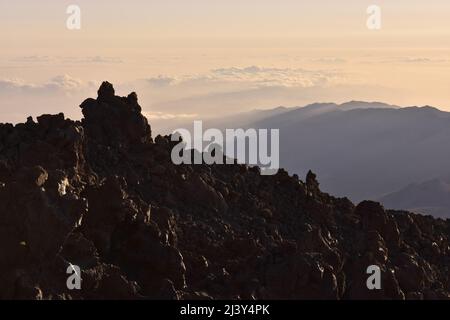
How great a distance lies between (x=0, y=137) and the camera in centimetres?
5869

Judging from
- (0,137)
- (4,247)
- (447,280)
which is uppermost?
(0,137)

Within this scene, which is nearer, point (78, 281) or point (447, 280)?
point (78, 281)

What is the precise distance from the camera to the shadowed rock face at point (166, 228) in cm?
4609

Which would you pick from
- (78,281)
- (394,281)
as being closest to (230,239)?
(394,281)

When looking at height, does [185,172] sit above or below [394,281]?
above

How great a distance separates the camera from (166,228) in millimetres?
53219

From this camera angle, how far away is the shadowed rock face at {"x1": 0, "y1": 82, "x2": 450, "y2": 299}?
1815 inches

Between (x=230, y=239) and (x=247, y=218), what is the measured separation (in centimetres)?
529

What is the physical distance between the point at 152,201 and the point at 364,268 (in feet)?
43.4

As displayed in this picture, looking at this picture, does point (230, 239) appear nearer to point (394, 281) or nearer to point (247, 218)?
point (247, 218)
